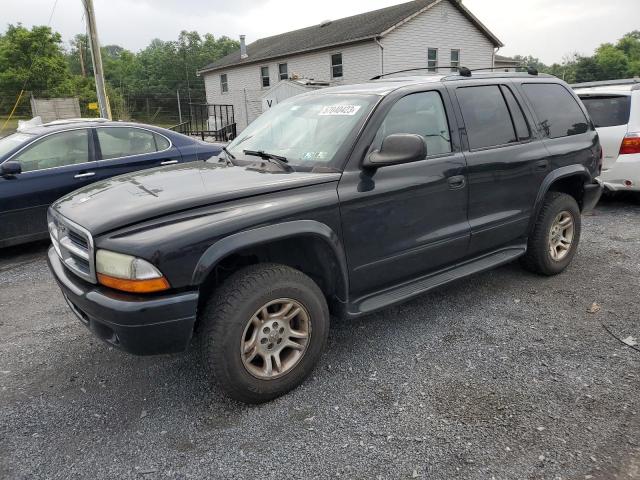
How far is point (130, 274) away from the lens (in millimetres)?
2350

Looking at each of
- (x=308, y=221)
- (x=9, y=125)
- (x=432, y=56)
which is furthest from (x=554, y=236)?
(x=9, y=125)

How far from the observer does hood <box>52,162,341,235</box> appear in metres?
2.52

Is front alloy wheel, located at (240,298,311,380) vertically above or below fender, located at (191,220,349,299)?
below

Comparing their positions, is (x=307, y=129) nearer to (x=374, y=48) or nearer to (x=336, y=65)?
(x=374, y=48)

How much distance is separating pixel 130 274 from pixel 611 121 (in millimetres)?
6832

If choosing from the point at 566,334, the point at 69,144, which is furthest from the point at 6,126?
the point at 566,334

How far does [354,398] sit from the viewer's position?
2.85m

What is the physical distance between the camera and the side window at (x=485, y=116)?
366 cm

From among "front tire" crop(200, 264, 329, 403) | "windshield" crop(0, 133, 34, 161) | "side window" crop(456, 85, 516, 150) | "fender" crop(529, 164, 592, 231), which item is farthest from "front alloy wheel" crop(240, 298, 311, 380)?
"windshield" crop(0, 133, 34, 161)

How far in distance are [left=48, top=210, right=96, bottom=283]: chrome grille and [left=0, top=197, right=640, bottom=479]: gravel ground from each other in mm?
850

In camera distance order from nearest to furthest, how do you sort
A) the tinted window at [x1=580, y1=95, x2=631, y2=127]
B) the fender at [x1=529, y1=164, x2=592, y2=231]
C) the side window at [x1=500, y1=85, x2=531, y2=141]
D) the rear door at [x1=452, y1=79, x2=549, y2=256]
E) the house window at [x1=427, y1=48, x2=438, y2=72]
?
the rear door at [x1=452, y1=79, x2=549, y2=256] < the side window at [x1=500, y1=85, x2=531, y2=141] < the fender at [x1=529, y1=164, x2=592, y2=231] < the tinted window at [x1=580, y1=95, x2=631, y2=127] < the house window at [x1=427, y1=48, x2=438, y2=72]

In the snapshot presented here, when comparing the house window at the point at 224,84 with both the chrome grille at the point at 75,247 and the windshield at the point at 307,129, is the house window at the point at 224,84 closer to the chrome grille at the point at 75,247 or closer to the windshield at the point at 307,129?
the windshield at the point at 307,129

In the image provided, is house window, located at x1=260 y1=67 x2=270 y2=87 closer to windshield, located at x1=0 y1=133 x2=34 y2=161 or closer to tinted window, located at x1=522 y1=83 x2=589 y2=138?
windshield, located at x1=0 y1=133 x2=34 y2=161

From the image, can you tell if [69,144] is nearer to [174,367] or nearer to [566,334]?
[174,367]
